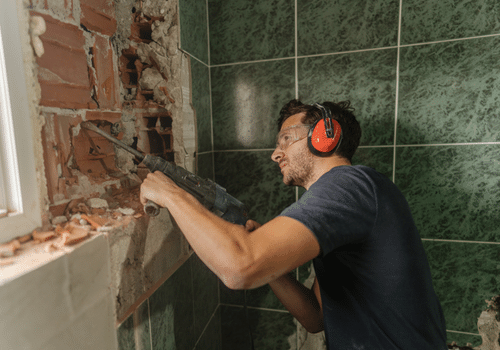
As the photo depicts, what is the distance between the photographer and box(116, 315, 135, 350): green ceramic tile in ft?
2.63

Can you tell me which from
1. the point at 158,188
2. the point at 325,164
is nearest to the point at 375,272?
the point at 325,164

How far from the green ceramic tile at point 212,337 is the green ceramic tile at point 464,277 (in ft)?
4.02

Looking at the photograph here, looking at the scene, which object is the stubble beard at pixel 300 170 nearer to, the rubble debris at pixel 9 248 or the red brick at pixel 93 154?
the red brick at pixel 93 154

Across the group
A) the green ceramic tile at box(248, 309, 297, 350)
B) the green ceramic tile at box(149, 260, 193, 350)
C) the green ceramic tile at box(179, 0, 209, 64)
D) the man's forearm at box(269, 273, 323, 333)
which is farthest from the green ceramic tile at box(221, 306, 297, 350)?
the green ceramic tile at box(179, 0, 209, 64)

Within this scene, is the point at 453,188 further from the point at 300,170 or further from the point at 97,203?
the point at 97,203

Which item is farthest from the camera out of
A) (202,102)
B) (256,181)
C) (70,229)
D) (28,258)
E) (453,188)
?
(256,181)

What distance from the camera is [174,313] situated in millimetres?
1115

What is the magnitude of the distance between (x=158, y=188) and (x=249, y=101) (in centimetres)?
84

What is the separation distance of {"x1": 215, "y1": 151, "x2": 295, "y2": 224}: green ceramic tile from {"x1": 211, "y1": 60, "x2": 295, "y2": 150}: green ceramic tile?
2.7 inches

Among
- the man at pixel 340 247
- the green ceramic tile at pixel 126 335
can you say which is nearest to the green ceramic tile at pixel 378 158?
the man at pixel 340 247

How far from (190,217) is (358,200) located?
452 mm

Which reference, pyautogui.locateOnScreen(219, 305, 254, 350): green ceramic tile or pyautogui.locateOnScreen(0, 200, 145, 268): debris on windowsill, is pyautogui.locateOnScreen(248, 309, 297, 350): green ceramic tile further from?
pyautogui.locateOnScreen(0, 200, 145, 268): debris on windowsill

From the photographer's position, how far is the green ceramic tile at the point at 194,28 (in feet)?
3.91

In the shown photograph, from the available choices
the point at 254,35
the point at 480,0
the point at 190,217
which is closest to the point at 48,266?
the point at 190,217
